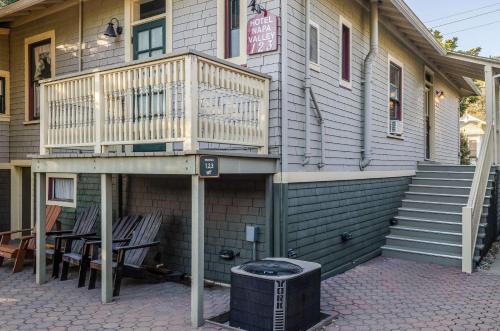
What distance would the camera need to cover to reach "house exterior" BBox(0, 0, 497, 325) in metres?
4.81

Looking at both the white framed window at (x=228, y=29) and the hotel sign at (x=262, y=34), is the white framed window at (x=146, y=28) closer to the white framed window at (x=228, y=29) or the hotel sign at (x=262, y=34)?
the white framed window at (x=228, y=29)

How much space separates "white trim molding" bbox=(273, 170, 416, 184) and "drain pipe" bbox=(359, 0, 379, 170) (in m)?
0.33

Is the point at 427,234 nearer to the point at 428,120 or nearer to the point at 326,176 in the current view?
the point at 326,176

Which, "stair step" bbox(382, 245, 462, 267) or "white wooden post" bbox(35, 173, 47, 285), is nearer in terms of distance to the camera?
"white wooden post" bbox(35, 173, 47, 285)

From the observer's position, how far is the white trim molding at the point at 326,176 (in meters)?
5.58

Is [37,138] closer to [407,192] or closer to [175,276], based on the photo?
[175,276]

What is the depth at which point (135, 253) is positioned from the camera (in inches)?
235

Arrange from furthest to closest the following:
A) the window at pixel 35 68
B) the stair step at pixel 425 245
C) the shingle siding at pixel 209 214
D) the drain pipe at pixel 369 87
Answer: the window at pixel 35 68
the drain pipe at pixel 369 87
the stair step at pixel 425 245
the shingle siding at pixel 209 214

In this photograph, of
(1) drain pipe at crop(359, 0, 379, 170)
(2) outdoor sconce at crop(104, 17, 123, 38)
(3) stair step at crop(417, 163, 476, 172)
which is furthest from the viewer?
(3) stair step at crop(417, 163, 476, 172)

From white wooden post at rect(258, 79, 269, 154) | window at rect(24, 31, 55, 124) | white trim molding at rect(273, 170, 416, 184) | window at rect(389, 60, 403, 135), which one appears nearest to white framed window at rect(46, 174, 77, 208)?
window at rect(24, 31, 55, 124)

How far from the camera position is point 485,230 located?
7.96 metres

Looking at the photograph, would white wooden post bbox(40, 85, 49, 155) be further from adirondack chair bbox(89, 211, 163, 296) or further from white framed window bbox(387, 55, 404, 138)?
white framed window bbox(387, 55, 404, 138)

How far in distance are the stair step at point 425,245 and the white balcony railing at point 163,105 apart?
418 centimetres

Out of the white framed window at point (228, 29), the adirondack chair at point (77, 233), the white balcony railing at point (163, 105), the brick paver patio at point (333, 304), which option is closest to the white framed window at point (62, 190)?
the adirondack chair at point (77, 233)
